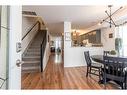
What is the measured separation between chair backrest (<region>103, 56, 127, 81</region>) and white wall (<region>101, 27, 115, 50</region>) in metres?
3.81

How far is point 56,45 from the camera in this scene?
21.5 meters

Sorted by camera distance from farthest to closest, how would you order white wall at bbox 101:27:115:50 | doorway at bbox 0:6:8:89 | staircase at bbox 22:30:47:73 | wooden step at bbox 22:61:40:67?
white wall at bbox 101:27:115:50, wooden step at bbox 22:61:40:67, staircase at bbox 22:30:47:73, doorway at bbox 0:6:8:89

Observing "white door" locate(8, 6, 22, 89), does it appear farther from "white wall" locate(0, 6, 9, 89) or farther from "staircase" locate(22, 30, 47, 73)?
"staircase" locate(22, 30, 47, 73)

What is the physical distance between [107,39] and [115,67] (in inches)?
178

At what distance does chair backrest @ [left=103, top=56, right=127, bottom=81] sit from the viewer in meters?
2.97

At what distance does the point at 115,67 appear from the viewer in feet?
10.1

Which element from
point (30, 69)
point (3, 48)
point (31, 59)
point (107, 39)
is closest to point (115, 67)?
point (3, 48)

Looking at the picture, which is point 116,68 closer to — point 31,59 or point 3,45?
point 3,45

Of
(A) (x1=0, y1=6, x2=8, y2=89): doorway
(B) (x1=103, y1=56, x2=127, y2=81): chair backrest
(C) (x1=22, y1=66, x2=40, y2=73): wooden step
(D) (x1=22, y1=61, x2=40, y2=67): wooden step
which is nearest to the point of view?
(A) (x1=0, y1=6, x2=8, y2=89): doorway

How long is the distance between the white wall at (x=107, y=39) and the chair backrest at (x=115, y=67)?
3.81 m

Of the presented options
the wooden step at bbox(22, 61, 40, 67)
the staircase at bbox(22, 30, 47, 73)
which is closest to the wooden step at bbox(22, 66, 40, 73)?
the staircase at bbox(22, 30, 47, 73)

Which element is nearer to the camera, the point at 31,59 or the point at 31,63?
the point at 31,63
